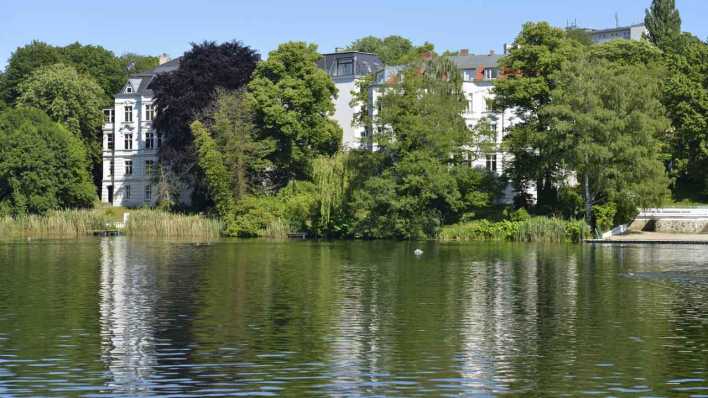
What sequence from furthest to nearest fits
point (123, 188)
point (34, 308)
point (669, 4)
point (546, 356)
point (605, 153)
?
point (669, 4), point (123, 188), point (605, 153), point (34, 308), point (546, 356)

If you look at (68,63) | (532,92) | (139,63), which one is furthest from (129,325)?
(139,63)

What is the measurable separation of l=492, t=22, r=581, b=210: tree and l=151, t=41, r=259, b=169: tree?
2504 centimetres

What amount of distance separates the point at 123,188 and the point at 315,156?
96.5 ft

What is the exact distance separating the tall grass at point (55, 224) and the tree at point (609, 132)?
34.9 m

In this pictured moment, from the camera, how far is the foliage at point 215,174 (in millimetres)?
84312

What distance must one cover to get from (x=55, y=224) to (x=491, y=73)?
1558 inches

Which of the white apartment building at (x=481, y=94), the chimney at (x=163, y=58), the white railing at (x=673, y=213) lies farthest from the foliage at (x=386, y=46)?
the white railing at (x=673, y=213)

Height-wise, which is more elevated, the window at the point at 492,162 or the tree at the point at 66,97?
the tree at the point at 66,97

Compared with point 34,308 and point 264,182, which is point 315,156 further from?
point 34,308

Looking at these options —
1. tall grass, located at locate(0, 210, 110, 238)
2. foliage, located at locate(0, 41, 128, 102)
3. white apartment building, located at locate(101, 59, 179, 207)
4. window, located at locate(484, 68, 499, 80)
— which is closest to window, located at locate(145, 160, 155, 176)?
white apartment building, located at locate(101, 59, 179, 207)

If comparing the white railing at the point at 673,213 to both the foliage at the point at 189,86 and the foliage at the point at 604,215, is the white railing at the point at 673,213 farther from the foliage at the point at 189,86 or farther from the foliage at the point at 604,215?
the foliage at the point at 189,86

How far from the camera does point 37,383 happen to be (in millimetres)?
19656

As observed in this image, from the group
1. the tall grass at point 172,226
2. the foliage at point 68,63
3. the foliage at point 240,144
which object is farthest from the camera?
the foliage at point 68,63

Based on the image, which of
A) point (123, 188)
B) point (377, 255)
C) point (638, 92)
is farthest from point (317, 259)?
point (123, 188)
